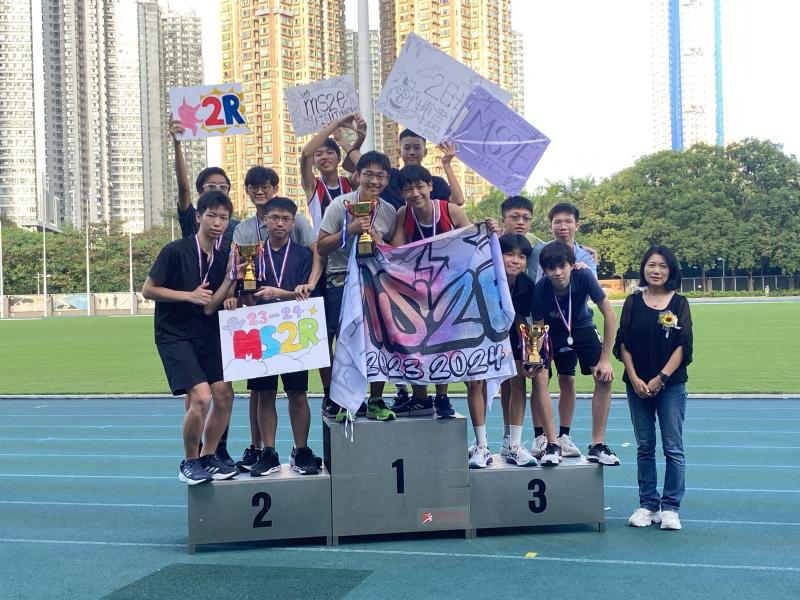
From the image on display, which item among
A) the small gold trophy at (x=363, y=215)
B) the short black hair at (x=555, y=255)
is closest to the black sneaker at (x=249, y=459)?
the small gold trophy at (x=363, y=215)

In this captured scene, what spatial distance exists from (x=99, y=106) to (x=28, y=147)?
27.0 feet

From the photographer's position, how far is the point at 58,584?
462 centimetres

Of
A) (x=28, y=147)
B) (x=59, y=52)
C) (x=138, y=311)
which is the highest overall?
(x=59, y=52)

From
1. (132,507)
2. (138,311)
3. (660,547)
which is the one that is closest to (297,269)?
(132,507)

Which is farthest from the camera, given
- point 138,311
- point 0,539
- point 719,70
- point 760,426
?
point 719,70

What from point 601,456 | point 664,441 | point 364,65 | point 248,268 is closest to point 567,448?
point 601,456

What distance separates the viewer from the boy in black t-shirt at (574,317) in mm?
5898

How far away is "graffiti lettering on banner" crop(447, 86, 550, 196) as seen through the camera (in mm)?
6180

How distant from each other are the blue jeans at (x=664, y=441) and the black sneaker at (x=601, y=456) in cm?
19

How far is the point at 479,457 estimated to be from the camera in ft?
18.8

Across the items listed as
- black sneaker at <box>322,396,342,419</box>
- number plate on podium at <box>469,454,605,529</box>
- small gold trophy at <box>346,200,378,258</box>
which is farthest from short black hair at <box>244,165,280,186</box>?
number plate on podium at <box>469,454,605,529</box>

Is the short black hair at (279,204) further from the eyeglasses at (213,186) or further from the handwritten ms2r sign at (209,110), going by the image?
the handwritten ms2r sign at (209,110)

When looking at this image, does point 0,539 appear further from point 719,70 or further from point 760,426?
point 719,70

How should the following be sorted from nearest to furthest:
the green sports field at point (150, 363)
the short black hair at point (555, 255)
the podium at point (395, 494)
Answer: the podium at point (395, 494) < the short black hair at point (555, 255) < the green sports field at point (150, 363)
